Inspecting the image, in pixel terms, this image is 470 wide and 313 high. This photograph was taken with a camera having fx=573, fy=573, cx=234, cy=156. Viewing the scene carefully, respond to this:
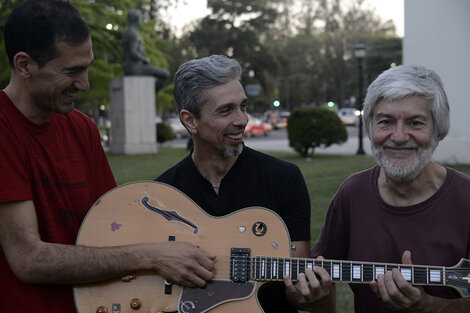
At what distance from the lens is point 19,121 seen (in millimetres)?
2707

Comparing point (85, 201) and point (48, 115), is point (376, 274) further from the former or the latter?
point (48, 115)

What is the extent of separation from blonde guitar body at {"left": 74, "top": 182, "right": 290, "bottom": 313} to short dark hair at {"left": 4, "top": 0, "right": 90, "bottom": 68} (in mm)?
818

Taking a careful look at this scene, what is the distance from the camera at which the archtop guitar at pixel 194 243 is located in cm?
282

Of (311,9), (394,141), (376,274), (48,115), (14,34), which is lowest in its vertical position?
(376,274)

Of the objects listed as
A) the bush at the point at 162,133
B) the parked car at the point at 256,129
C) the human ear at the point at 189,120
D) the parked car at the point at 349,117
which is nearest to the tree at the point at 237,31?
the parked car at the point at 349,117

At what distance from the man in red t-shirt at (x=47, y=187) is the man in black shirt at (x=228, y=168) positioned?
442 millimetres

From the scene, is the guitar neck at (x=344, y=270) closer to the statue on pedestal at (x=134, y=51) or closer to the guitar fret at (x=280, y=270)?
the guitar fret at (x=280, y=270)

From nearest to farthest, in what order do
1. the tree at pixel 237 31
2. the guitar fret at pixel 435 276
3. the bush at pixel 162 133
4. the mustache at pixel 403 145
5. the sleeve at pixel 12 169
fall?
the sleeve at pixel 12 169, the guitar fret at pixel 435 276, the mustache at pixel 403 145, the bush at pixel 162 133, the tree at pixel 237 31

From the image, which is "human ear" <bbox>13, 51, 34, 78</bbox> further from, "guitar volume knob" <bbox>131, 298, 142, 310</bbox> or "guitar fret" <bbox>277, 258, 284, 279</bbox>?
"guitar fret" <bbox>277, 258, 284, 279</bbox>

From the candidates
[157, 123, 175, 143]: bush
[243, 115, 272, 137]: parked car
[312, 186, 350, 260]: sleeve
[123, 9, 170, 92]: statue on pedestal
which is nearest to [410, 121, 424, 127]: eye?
[312, 186, 350, 260]: sleeve

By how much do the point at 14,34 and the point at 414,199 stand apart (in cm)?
210

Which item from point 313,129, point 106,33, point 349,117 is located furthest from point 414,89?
point 349,117

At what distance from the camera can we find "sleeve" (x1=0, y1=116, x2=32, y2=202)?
8.25 ft

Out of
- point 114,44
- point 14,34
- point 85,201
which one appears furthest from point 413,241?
point 114,44
